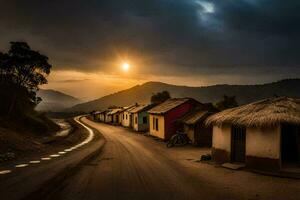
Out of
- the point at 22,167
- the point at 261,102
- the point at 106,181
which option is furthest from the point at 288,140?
the point at 22,167

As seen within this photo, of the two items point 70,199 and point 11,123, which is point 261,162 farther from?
point 11,123

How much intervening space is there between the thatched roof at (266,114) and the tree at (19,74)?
28.0 m

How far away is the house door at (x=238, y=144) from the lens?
17.6m

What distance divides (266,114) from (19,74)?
32.2 m

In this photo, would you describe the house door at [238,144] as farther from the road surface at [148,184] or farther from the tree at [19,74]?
the tree at [19,74]

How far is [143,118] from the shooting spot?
167 feet

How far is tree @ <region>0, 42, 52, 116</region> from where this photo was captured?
38594 mm

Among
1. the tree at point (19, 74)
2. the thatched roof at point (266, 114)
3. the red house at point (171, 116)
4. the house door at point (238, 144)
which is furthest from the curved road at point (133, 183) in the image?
the tree at point (19, 74)

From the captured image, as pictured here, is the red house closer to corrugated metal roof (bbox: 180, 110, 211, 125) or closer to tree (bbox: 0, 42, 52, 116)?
corrugated metal roof (bbox: 180, 110, 211, 125)

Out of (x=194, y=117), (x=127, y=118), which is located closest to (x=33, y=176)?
(x=194, y=117)

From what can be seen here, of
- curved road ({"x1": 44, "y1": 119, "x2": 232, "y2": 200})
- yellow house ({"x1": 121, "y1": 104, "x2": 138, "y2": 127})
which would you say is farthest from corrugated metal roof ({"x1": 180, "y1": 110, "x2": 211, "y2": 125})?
yellow house ({"x1": 121, "y1": 104, "x2": 138, "y2": 127})

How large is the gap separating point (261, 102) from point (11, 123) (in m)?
31.0

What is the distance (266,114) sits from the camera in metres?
15.9

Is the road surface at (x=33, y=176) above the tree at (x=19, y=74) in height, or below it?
Result: below
